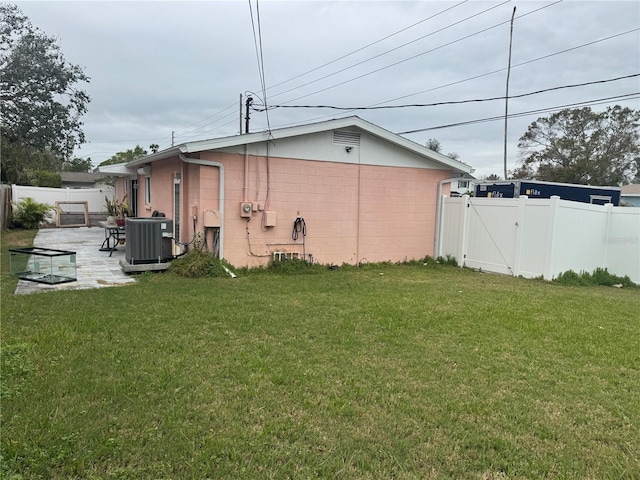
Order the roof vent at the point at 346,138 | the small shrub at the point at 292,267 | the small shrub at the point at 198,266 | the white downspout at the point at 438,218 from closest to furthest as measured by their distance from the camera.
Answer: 1. the small shrub at the point at 198,266
2. the small shrub at the point at 292,267
3. the roof vent at the point at 346,138
4. the white downspout at the point at 438,218

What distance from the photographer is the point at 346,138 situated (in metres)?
9.49

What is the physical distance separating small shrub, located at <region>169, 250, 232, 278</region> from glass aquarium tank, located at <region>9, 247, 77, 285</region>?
167 cm

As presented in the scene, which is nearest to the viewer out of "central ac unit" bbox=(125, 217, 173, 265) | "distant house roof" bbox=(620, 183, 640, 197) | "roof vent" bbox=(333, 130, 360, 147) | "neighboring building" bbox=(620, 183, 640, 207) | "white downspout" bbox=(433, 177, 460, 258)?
"central ac unit" bbox=(125, 217, 173, 265)

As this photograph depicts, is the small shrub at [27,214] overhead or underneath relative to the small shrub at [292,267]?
overhead

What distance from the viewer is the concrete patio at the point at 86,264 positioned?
6.57 m

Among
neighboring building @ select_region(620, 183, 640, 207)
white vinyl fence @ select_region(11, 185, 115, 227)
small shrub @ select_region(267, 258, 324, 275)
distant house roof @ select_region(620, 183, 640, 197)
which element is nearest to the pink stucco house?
small shrub @ select_region(267, 258, 324, 275)

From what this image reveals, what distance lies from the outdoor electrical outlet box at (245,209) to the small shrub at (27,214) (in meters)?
10.7

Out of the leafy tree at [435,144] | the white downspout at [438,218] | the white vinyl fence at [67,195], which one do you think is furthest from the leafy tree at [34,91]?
the leafy tree at [435,144]

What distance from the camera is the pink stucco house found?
8.33 metres

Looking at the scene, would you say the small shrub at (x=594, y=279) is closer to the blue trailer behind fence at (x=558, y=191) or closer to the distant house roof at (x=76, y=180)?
the blue trailer behind fence at (x=558, y=191)

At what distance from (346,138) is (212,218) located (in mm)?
3538

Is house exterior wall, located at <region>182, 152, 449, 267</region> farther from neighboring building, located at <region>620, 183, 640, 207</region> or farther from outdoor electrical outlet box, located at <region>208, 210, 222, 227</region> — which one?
neighboring building, located at <region>620, 183, 640, 207</region>

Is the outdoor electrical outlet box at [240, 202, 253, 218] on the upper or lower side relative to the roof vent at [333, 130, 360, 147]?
lower

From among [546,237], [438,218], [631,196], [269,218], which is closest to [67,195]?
[269,218]
